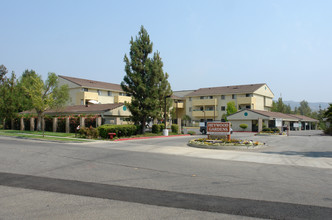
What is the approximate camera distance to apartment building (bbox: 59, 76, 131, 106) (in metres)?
49.8

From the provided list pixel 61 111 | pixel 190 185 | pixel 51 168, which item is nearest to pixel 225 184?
pixel 190 185

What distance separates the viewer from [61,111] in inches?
1563

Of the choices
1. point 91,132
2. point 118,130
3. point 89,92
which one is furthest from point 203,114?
point 91,132

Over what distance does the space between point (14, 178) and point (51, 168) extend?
1781 millimetres

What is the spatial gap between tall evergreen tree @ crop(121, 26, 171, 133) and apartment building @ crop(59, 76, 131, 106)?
65.2ft

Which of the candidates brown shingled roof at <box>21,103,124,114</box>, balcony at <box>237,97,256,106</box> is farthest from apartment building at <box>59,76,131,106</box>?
balcony at <box>237,97,256,106</box>

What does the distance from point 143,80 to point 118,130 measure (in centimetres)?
698

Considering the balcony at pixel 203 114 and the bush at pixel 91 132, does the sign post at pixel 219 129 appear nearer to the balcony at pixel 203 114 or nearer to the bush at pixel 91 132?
the bush at pixel 91 132

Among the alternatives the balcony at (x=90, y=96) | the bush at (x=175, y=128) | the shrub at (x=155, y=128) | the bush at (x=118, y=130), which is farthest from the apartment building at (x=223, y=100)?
the bush at (x=118, y=130)

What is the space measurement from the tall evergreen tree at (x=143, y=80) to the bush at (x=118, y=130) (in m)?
2.37

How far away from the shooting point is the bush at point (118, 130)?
2584 cm

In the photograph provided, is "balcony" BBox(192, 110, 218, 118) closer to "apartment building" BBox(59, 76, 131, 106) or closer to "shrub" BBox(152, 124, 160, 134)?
"apartment building" BBox(59, 76, 131, 106)

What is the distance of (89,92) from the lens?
164 ft

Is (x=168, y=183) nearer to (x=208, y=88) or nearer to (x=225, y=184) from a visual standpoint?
(x=225, y=184)
